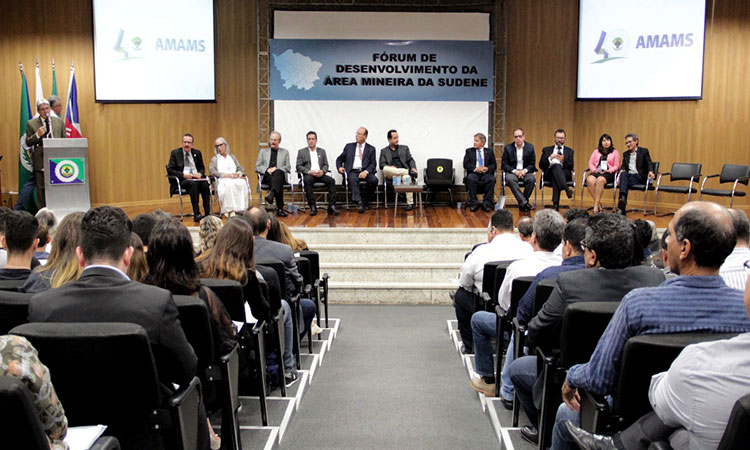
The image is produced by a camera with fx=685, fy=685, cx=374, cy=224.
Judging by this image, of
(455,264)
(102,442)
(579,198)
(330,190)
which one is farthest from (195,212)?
(102,442)

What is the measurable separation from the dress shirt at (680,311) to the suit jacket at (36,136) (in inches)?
332

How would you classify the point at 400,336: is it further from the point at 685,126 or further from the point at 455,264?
the point at 685,126

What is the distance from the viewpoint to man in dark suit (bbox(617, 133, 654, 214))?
30.4ft

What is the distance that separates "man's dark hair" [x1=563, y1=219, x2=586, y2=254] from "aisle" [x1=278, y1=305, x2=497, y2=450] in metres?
1.06

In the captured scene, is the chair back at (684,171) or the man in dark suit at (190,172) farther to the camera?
the chair back at (684,171)

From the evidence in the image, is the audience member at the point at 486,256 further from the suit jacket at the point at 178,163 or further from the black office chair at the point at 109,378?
the suit jacket at the point at 178,163

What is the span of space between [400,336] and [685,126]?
270 inches

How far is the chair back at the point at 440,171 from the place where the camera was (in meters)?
10.1

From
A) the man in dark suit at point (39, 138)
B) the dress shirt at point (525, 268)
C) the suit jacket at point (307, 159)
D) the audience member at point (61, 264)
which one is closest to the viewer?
the audience member at point (61, 264)

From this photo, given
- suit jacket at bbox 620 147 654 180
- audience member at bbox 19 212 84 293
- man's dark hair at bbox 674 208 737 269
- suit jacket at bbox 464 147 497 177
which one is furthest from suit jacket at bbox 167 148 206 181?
man's dark hair at bbox 674 208 737 269

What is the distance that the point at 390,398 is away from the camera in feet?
13.3

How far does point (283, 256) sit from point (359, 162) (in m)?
5.77

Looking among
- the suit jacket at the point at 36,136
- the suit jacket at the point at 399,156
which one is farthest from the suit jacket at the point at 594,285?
the suit jacket at the point at 36,136

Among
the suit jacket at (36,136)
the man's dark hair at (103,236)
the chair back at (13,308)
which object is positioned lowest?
the chair back at (13,308)
